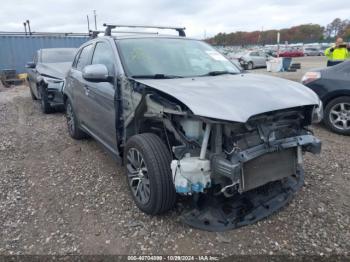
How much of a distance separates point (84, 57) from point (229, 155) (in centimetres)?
318

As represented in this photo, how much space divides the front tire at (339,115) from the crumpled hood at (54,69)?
19.4 feet

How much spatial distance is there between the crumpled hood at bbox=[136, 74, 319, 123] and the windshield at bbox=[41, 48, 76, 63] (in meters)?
6.74

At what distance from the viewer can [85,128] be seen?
4.71 m

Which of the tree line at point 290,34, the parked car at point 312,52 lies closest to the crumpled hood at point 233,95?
the parked car at point 312,52

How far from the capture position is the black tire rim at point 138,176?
119 inches

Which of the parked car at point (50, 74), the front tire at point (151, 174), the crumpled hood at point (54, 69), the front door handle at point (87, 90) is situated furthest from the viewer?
the crumpled hood at point (54, 69)

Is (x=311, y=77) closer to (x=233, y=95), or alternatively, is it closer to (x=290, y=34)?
(x=233, y=95)

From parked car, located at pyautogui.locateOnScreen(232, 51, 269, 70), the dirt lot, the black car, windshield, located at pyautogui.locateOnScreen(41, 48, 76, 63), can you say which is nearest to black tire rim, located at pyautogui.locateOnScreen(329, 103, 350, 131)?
the black car

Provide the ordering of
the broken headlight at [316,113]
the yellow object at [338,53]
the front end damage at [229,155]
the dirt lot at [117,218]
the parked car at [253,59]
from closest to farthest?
the front end damage at [229,155]
the dirt lot at [117,218]
the broken headlight at [316,113]
the yellow object at [338,53]
the parked car at [253,59]

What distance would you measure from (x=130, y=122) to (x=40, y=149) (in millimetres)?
2615

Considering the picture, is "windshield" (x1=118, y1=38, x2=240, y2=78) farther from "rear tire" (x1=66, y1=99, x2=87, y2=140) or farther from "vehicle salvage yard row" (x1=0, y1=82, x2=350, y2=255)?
"rear tire" (x1=66, y1=99, x2=87, y2=140)

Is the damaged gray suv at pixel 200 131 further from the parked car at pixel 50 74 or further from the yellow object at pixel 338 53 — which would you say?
the yellow object at pixel 338 53

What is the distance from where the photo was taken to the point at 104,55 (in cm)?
393

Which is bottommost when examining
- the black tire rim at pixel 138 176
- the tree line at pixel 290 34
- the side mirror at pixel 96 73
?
the black tire rim at pixel 138 176
